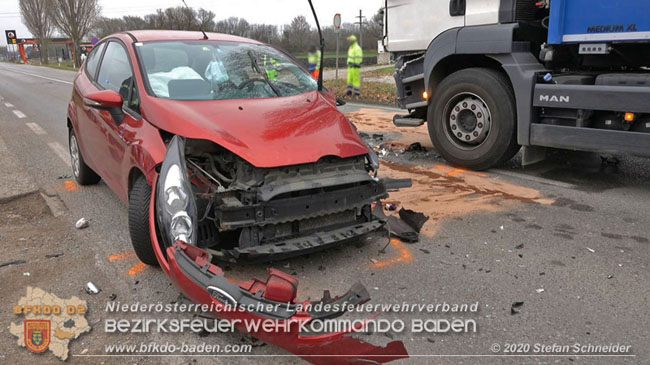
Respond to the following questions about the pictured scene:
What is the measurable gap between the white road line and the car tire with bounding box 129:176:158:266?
3975 millimetres

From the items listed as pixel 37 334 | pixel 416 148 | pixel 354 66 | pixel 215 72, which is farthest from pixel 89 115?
pixel 354 66

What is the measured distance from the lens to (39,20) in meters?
74.0

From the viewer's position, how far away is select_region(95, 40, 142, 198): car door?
3851 millimetres

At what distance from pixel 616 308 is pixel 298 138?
230cm

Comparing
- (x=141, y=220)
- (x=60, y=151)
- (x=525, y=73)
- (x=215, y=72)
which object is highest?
(x=215, y=72)

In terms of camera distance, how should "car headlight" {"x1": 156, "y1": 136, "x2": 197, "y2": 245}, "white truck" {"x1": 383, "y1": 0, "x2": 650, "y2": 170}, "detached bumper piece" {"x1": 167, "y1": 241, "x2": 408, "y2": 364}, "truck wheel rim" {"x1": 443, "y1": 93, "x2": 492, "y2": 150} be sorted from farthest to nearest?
"truck wheel rim" {"x1": 443, "y1": 93, "x2": 492, "y2": 150}
"white truck" {"x1": 383, "y1": 0, "x2": 650, "y2": 170}
"car headlight" {"x1": 156, "y1": 136, "x2": 197, "y2": 245}
"detached bumper piece" {"x1": 167, "y1": 241, "x2": 408, "y2": 364}

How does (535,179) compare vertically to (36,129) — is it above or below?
below

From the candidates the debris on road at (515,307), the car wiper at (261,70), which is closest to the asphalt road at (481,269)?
the debris on road at (515,307)

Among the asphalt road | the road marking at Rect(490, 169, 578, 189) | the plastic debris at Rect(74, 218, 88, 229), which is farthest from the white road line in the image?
the road marking at Rect(490, 169, 578, 189)

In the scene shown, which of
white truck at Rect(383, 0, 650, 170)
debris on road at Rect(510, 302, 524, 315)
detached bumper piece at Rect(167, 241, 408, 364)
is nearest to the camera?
detached bumper piece at Rect(167, 241, 408, 364)

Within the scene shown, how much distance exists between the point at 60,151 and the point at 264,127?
570 centimetres

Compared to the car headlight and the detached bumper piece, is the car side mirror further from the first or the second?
the detached bumper piece

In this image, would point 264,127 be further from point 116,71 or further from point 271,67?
point 116,71

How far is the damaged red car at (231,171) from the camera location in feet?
8.50
